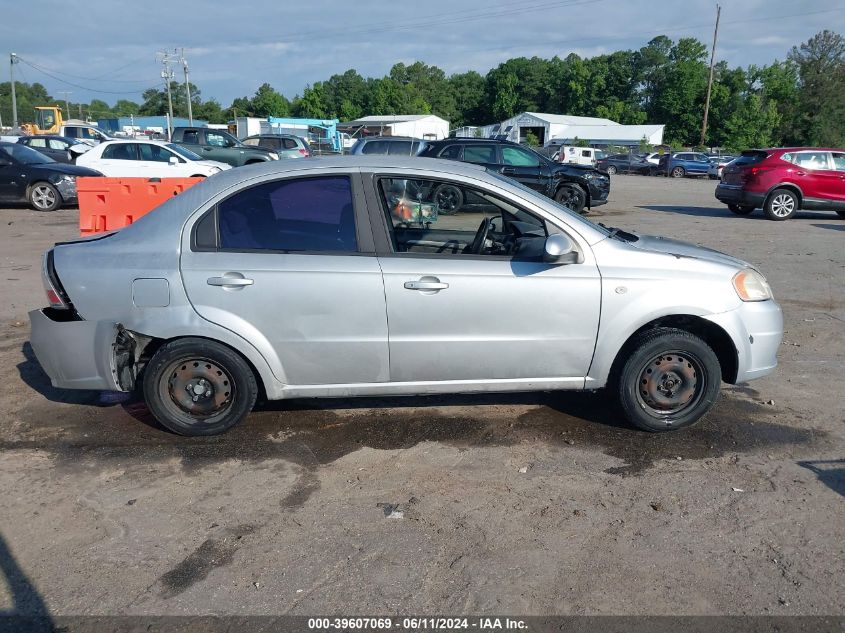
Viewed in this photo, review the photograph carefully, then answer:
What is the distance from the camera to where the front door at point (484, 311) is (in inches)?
168

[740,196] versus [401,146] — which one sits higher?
[401,146]

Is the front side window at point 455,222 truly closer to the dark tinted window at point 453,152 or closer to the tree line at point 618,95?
the dark tinted window at point 453,152

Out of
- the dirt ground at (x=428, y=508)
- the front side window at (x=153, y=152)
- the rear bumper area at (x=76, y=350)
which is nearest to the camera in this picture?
the dirt ground at (x=428, y=508)

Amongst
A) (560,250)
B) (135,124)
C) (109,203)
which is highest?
(135,124)

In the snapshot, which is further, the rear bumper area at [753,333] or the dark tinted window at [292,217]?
the rear bumper area at [753,333]

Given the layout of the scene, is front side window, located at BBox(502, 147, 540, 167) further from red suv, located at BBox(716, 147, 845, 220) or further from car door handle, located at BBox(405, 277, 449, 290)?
car door handle, located at BBox(405, 277, 449, 290)

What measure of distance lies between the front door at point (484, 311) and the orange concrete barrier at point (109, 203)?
5.62 metres

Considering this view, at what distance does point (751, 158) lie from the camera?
1661 cm

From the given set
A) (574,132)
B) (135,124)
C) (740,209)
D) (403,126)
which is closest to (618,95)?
(574,132)

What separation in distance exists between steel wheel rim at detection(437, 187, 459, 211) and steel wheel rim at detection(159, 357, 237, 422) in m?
1.82

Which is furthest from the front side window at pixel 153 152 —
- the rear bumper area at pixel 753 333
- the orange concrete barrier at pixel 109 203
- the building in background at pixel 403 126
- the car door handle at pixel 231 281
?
the building in background at pixel 403 126

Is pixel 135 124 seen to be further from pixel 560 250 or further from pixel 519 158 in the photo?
pixel 560 250

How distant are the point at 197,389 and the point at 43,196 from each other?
1420 cm

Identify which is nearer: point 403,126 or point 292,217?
point 292,217
